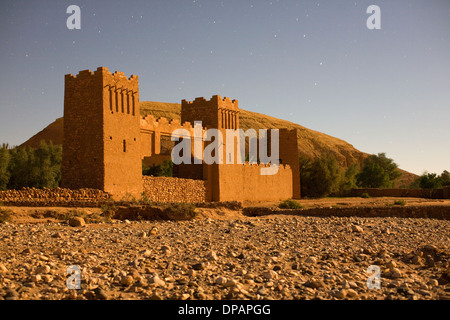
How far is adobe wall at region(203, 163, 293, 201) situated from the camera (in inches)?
984

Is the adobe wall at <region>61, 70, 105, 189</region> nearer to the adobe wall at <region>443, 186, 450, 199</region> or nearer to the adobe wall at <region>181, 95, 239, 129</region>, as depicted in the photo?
the adobe wall at <region>181, 95, 239, 129</region>

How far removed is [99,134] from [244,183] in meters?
10.9

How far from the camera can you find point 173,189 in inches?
888

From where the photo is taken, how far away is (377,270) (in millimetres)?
7047

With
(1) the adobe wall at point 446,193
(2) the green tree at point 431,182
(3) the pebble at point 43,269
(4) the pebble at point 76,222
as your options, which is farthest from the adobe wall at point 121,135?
(2) the green tree at point 431,182

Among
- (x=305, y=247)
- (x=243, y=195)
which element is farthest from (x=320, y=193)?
(x=305, y=247)

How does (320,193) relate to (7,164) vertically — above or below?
below

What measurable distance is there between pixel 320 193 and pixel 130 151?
21.3m

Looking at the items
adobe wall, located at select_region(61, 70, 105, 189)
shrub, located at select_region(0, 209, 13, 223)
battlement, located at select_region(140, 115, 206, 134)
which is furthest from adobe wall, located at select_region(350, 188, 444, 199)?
shrub, located at select_region(0, 209, 13, 223)

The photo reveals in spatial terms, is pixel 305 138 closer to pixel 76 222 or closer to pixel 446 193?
pixel 446 193

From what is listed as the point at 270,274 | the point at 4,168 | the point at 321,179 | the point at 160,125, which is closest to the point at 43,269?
the point at 270,274

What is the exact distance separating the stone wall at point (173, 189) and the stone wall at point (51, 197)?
3.28 metres

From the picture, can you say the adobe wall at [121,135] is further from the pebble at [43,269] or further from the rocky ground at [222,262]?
the pebble at [43,269]
